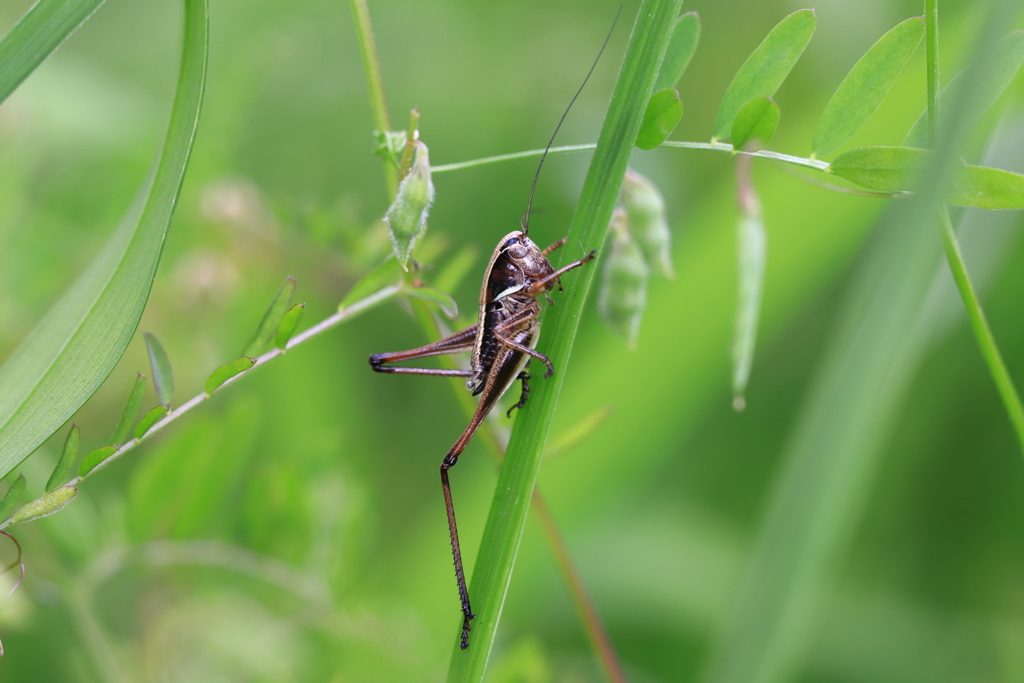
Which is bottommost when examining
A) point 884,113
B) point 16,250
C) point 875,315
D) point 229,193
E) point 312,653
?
point 312,653

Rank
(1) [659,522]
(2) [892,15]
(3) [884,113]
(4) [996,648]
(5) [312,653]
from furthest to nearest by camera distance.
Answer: (2) [892,15]
(1) [659,522]
(3) [884,113]
(4) [996,648]
(5) [312,653]

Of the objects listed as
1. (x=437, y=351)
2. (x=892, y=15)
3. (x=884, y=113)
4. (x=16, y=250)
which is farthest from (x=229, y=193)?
(x=892, y=15)

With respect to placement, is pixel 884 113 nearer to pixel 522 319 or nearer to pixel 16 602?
pixel 522 319

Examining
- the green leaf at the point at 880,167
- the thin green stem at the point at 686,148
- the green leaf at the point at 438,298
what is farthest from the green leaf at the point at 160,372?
the green leaf at the point at 880,167

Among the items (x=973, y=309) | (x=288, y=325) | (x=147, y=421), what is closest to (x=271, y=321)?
(x=288, y=325)

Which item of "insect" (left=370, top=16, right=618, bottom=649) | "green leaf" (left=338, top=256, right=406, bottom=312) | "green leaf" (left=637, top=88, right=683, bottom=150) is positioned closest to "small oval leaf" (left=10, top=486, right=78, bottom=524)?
"green leaf" (left=338, top=256, right=406, bottom=312)

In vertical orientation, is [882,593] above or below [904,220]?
below

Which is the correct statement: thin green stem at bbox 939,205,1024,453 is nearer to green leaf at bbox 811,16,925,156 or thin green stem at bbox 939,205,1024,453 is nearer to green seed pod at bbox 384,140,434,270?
green leaf at bbox 811,16,925,156

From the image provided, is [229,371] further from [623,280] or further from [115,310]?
[623,280]
